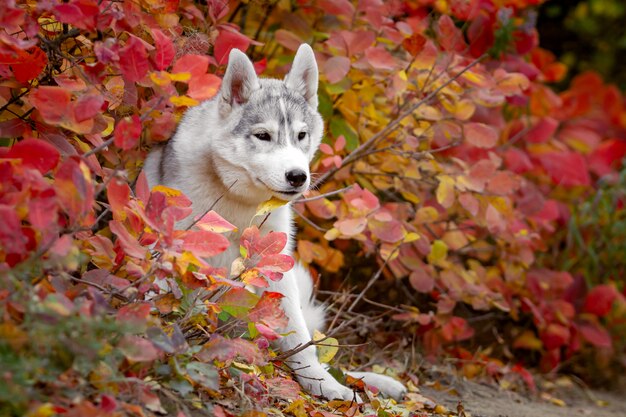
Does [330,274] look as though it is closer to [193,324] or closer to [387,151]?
[387,151]

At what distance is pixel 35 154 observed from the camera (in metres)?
2.12

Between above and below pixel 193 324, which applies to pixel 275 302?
above

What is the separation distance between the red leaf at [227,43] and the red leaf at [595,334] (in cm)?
295

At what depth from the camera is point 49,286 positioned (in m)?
2.06

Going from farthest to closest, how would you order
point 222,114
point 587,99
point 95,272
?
point 587,99 → point 222,114 → point 95,272

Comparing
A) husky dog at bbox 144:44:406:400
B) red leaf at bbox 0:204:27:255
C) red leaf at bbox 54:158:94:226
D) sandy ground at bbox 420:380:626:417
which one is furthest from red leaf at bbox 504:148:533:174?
red leaf at bbox 0:204:27:255

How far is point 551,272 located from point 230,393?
3.03 metres

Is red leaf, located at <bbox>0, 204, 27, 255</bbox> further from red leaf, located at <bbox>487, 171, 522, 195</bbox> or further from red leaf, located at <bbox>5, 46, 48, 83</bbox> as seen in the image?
red leaf, located at <bbox>487, 171, 522, 195</bbox>

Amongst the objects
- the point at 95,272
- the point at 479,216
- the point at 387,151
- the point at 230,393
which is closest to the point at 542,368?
the point at 479,216

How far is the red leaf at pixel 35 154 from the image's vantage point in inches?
82.9

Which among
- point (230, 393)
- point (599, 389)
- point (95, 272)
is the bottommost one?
point (599, 389)

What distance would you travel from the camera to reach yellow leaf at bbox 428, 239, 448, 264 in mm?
4098

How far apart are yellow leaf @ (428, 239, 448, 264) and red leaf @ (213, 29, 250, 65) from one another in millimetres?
1528

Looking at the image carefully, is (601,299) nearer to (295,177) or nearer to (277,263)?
(295,177)
